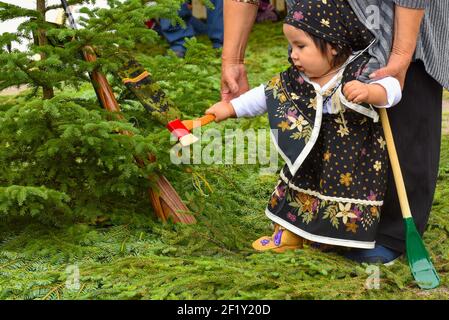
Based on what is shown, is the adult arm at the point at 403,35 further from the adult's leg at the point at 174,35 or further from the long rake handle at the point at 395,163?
the adult's leg at the point at 174,35

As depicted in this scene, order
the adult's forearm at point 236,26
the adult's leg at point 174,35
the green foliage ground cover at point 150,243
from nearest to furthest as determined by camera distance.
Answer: the green foliage ground cover at point 150,243
the adult's forearm at point 236,26
the adult's leg at point 174,35

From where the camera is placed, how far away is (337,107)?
3340 millimetres

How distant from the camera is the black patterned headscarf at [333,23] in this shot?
332 cm

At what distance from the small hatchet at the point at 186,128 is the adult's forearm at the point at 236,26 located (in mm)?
376

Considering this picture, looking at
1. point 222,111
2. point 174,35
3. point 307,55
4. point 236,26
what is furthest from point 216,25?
point 307,55

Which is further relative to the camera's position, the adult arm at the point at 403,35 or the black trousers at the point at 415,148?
the black trousers at the point at 415,148

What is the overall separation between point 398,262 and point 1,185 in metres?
1.65

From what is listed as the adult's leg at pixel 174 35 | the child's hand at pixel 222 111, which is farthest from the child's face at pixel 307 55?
the adult's leg at pixel 174 35

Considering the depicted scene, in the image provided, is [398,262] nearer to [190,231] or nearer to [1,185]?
[190,231]

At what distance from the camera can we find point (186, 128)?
11.3 ft

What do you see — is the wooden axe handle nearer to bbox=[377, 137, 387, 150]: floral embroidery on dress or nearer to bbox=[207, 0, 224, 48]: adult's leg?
bbox=[377, 137, 387, 150]: floral embroidery on dress

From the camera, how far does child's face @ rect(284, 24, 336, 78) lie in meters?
3.35
